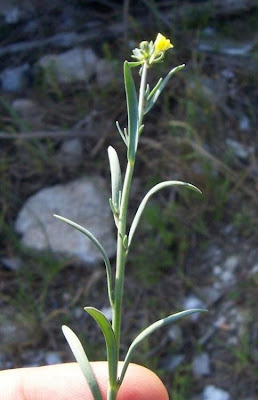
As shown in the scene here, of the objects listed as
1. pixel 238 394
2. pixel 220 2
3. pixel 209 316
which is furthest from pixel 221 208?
pixel 220 2

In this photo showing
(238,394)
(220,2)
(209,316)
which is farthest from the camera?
(220,2)

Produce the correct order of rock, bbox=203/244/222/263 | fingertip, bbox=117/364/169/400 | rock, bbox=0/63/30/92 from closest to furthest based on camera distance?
fingertip, bbox=117/364/169/400
rock, bbox=203/244/222/263
rock, bbox=0/63/30/92

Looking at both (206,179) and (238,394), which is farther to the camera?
(206,179)

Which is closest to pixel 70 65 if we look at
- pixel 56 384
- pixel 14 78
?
pixel 14 78

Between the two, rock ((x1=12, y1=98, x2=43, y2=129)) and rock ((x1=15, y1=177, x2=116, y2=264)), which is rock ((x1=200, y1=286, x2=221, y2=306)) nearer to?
rock ((x1=15, y1=177, x2=116, y2=264))

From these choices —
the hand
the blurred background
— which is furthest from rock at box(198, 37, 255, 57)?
the hand

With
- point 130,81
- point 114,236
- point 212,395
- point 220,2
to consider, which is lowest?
Result: point 212,395

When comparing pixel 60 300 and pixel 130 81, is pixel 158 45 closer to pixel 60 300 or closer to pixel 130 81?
pixel 130 81
